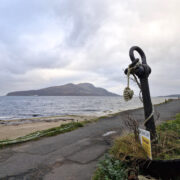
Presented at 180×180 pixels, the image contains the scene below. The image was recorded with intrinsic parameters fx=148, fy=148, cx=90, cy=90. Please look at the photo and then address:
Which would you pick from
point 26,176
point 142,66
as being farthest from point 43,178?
point 142,66

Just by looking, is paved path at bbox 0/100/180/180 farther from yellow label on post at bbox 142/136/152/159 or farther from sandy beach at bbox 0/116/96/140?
sandy beach at bbox 0/116/96/140

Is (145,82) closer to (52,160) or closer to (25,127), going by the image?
(52,160)

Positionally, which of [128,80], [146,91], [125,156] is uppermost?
[128,80]

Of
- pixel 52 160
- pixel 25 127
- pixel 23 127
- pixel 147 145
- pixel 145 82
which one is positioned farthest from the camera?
pixel 23 127

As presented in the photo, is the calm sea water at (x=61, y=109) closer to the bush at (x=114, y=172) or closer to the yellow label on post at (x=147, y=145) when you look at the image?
the bush at (x=114, y=172)

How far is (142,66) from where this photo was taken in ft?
9.11

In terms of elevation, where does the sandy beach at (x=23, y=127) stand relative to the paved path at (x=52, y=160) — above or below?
below

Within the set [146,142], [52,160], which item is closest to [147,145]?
[146,142]

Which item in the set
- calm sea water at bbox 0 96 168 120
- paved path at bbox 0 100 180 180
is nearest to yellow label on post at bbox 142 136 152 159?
paved path at bbox 0 100 180 180

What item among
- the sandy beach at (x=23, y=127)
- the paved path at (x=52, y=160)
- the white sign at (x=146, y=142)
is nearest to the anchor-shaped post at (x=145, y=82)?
the white sign at (x=146, y=142)

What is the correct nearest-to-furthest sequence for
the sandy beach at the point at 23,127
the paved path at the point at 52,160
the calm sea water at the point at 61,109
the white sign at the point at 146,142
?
the white sign at the point at 146,142 < the paved path at the point at 52,160 < the sandy beach at the point at 23,127 < the calm sea water at the point at 61,109

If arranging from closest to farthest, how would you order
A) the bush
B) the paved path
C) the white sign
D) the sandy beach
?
the white sign → the bush → the paved path → the sandy beach

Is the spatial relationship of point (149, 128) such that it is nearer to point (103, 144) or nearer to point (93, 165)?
point (93, 165)

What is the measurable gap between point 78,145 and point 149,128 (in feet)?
10.4
